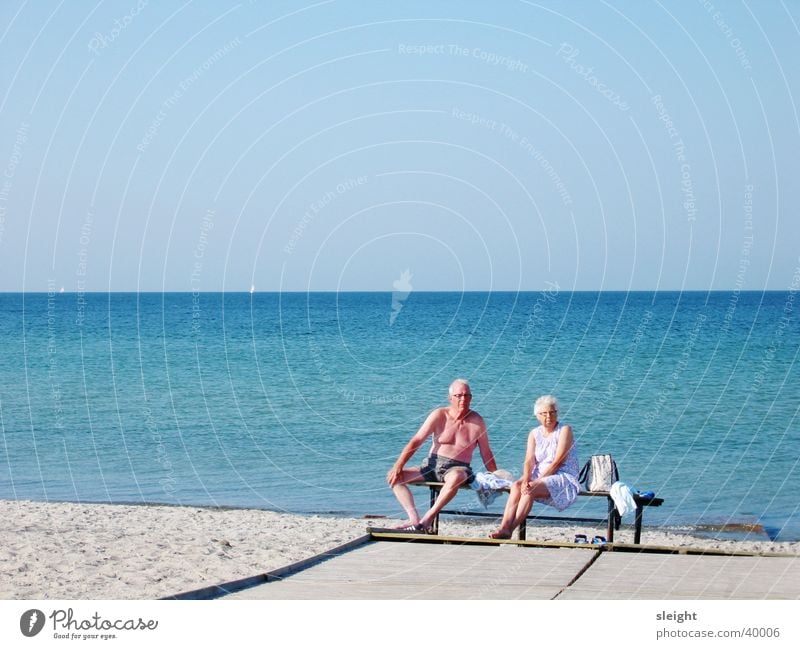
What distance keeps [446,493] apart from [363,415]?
1591cm

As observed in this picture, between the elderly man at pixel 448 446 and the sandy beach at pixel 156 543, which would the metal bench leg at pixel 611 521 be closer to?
the elderly man at pixel 448 446

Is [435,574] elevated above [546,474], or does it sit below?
below

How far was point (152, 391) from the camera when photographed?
101ft

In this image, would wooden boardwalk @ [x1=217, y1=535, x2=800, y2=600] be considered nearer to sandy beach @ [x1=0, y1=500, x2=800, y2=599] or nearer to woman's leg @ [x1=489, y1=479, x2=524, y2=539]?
woman's leg @ [x1=489, y1=479, x2=524, y2=539]

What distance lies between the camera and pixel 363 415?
82.4 ft

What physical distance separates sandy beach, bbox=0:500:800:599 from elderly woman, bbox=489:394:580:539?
5.12 ft

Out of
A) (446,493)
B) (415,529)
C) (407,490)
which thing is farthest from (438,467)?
(415,529)

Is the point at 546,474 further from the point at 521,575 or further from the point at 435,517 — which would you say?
the point at 521,575

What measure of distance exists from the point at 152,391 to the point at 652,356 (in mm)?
19581

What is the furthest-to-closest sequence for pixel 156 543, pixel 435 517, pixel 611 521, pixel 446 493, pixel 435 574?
pixel 156 543 < pixel 435 517 < pixel 446 493 < pixel 611 521 < pixel 435 574

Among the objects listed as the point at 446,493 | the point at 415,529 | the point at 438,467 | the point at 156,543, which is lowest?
the point at 156,543

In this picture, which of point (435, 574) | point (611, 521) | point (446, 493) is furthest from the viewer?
point (446, 493)

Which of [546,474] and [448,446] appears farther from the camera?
[448,446]

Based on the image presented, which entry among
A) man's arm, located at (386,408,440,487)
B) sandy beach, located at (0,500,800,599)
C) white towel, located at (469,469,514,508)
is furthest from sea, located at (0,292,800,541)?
white towel, located at (469,469,514,508)
